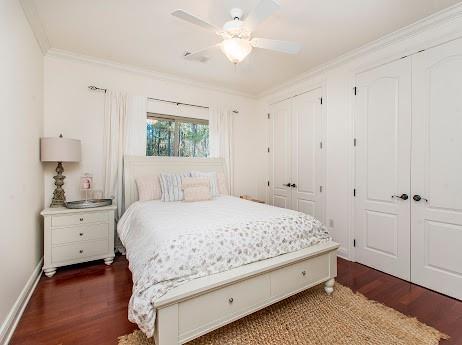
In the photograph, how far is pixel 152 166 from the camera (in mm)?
3459

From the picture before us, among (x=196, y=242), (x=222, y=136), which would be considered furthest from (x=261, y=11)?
(x=222, y=136)

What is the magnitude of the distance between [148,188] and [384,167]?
294 cm

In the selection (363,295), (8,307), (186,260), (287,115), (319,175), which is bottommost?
(363,295)

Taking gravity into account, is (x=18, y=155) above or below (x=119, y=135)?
below

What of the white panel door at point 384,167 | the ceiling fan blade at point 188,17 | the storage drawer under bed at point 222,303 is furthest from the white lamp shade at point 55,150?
the white panel door at point 384,167

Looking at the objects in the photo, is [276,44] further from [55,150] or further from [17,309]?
[17,309]

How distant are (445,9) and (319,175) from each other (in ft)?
6.99

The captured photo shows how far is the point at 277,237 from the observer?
1925 mm

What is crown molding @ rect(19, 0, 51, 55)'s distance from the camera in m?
2.04

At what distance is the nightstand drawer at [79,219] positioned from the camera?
2.55 metres

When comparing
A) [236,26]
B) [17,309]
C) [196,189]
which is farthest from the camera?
[196,189]

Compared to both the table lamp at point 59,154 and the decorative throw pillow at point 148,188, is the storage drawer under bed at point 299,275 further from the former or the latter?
the table lamp at point 59,154

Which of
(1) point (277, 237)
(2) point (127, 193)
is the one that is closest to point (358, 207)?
(1) point (277, 237)

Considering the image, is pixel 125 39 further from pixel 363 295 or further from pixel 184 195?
pixel 363 295
